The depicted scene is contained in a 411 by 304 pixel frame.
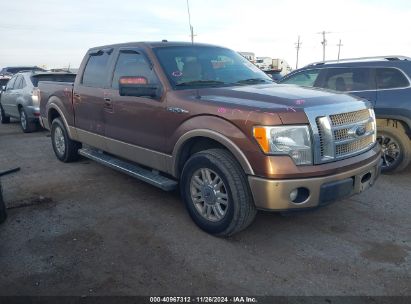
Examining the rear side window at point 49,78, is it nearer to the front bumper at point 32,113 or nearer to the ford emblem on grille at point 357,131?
the front bumper at point 32,113

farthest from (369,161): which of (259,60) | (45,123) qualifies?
(259,60)

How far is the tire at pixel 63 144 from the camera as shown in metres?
6.44

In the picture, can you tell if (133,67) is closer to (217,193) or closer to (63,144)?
(217,193)

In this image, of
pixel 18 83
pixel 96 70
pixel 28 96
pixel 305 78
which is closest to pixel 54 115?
pixel 96 70

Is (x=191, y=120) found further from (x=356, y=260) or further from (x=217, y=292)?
(x=356, y=260)

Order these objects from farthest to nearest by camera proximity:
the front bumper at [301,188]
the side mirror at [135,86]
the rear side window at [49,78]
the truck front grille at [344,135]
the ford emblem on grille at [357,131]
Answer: the rear side window at [49,78] < the side mirror at [135,86] < the ford emblem on grille at [357,131] < the truck front grille at [344,135] < the front bumper at [301,188]

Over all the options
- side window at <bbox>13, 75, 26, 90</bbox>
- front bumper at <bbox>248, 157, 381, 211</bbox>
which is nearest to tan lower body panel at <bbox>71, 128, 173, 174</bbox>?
front bumper at <bbox>248, 157, 381, 211</bbox>

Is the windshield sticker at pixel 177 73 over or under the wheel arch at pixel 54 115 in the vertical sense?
over

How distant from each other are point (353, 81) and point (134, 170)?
3.91m

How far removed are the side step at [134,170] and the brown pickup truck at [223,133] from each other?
A: 13 mm

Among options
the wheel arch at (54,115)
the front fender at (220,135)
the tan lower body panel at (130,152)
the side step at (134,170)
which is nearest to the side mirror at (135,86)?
the front fender at (220,135)

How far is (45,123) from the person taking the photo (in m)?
7.05

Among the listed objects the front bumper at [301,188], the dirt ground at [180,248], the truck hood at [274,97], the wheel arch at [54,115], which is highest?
the truck hood at [274,97]

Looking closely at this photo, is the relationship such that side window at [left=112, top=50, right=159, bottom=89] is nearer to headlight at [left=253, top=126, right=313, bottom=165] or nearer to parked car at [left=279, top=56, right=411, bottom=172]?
headlight at [left=253, top=126, right=313, bottom=165]
